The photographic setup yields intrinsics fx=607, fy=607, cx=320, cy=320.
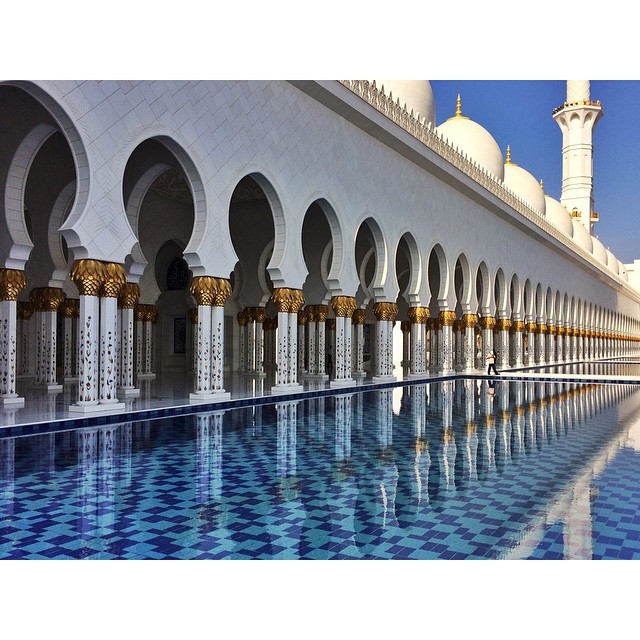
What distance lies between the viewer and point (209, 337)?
6.18 metres

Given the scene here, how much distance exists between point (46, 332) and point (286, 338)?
2.93m

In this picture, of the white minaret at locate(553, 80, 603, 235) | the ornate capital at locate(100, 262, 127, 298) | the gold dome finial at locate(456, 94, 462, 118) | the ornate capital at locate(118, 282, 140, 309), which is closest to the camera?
the ornate capital at locate(100, 262, 127, 298)

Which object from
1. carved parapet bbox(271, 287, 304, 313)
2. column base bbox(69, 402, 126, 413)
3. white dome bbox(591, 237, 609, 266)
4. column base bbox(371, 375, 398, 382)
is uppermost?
white dome bbox(591, 237, 609, 266)

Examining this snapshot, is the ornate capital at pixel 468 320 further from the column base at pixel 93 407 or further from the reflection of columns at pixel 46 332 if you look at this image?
the column base at pixel 93 407

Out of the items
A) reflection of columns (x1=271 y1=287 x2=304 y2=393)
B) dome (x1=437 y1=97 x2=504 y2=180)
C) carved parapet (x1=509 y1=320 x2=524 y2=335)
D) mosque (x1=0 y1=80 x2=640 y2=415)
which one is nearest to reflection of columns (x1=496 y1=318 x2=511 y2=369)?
mosque (x1=0 y1=80 x2=640 y2=415)

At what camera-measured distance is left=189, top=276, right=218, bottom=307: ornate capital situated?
6143 mm

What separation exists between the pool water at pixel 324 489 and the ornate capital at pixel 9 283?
186 cm

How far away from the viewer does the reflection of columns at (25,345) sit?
845 centimetres

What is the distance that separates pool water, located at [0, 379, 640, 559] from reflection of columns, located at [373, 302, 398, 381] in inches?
155

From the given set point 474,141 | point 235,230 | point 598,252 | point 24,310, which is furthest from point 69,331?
point 598,252

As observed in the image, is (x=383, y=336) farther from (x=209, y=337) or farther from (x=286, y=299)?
(x=209, y=337)

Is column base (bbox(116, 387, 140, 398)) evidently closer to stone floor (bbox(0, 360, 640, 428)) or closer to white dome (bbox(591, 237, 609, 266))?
stone floor (bbox(0, 360, 640, 428))
